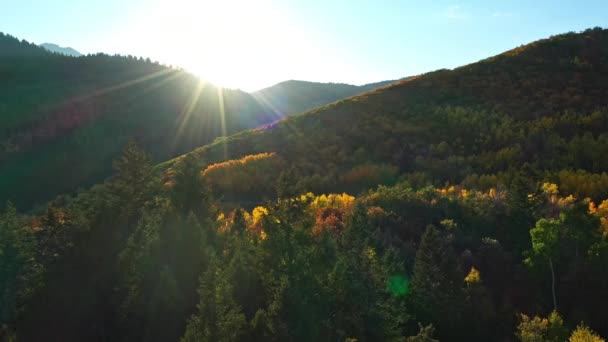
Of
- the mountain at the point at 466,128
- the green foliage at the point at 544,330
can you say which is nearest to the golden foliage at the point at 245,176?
the mountain at the point at 466,128

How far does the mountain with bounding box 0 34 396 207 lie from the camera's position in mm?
78875

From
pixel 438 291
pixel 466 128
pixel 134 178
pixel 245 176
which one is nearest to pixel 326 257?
pixel 438 291

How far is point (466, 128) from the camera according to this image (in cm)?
4138

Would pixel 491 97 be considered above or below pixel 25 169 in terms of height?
above

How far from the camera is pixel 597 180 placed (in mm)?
24453

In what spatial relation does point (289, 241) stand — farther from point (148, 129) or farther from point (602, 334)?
point (148, 129)

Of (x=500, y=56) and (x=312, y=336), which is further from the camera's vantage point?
(x=500, y=56)

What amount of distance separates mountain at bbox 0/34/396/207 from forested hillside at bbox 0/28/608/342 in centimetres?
5961

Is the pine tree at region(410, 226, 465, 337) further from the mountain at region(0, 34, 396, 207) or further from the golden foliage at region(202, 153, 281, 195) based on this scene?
the mountain at region(0, 34, 396, 207)

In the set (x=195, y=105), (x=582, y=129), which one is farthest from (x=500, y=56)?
(x=195, y=105)

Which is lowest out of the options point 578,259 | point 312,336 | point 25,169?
point 25,169

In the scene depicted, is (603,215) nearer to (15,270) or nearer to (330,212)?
(330,212)

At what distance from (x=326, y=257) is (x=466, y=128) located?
106ft

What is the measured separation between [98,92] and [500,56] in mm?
102745
